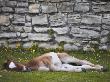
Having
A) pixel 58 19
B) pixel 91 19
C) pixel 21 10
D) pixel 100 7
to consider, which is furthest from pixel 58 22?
pixel 100 7

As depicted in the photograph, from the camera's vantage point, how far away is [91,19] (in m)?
12.6

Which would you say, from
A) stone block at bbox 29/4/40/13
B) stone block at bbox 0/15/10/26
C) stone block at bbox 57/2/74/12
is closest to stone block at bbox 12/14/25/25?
stone block at bbox 0/15/10/26

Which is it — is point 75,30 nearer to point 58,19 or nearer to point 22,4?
point 58,19

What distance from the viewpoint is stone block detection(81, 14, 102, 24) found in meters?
12.6

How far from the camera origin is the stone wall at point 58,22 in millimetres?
12594

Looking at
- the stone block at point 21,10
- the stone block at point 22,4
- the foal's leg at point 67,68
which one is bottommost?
the foal's leg at point 67,68

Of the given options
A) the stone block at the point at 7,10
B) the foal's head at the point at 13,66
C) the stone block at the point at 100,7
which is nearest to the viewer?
the foal's head at the point at 13,66

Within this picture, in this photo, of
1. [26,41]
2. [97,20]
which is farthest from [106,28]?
[26,41]

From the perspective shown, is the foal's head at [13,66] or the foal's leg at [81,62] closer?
the foal's head at [13,66]

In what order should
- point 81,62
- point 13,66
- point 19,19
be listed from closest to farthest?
point 13,66 < point 81,62 < point 19,19

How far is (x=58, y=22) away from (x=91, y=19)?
3.26 ft

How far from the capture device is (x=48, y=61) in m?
10.2

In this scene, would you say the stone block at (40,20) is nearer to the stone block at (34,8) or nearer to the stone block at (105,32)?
the stone block at (34,8)

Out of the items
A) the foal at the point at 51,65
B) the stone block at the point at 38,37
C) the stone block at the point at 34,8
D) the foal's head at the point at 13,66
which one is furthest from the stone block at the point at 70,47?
the foal's head at the point at 13,66
